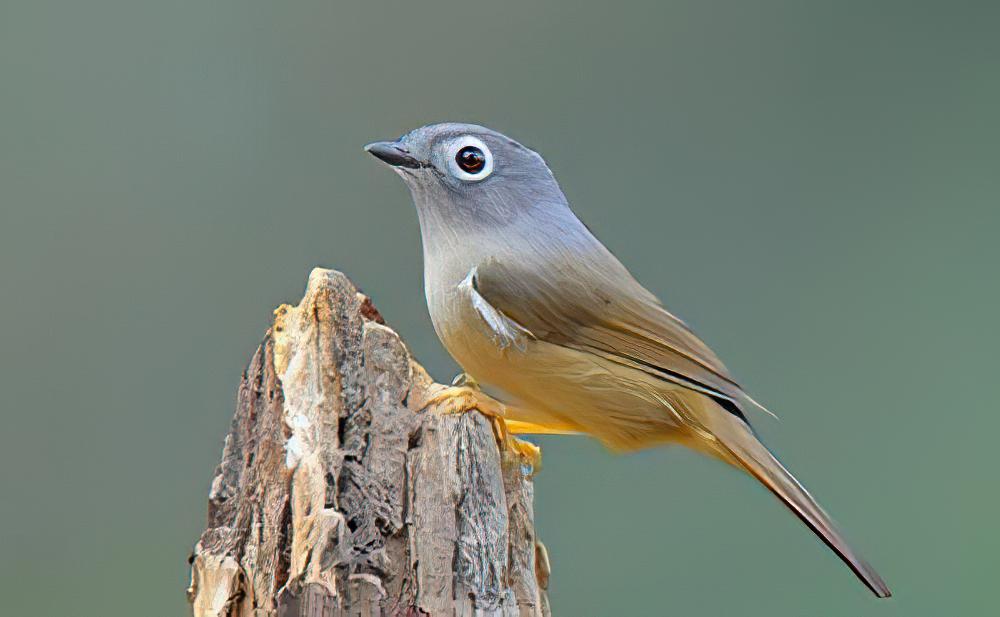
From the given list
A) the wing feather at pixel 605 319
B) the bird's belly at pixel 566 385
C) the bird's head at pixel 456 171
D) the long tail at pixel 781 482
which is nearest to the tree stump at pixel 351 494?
the bird's belly at pixel 566 385

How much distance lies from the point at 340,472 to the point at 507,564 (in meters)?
0.38

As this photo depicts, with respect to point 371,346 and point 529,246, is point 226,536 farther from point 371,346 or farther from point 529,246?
point 529,246

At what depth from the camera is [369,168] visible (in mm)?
4043

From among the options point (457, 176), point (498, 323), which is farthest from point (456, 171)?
point (498, 323)

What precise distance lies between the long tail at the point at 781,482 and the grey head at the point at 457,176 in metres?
0.67

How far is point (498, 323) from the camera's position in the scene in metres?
2.11

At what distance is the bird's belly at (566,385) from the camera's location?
214cm

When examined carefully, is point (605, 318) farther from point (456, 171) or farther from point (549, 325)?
point (456, 171)

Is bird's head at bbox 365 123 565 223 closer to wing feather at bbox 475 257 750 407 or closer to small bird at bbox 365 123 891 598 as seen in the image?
small bird at bbox 365 123 891 598

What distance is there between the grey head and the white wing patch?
0.19 meters

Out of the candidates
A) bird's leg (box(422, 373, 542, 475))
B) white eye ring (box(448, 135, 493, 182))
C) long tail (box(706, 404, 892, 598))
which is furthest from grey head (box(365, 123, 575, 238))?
long tail (box(706, 404, 892, 598))

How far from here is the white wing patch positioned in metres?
2.10

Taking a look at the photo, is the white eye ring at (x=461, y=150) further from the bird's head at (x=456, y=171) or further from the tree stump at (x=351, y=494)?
the tree stump at (x=351, y=494)

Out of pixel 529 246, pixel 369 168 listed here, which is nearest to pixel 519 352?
pixel 529 246
